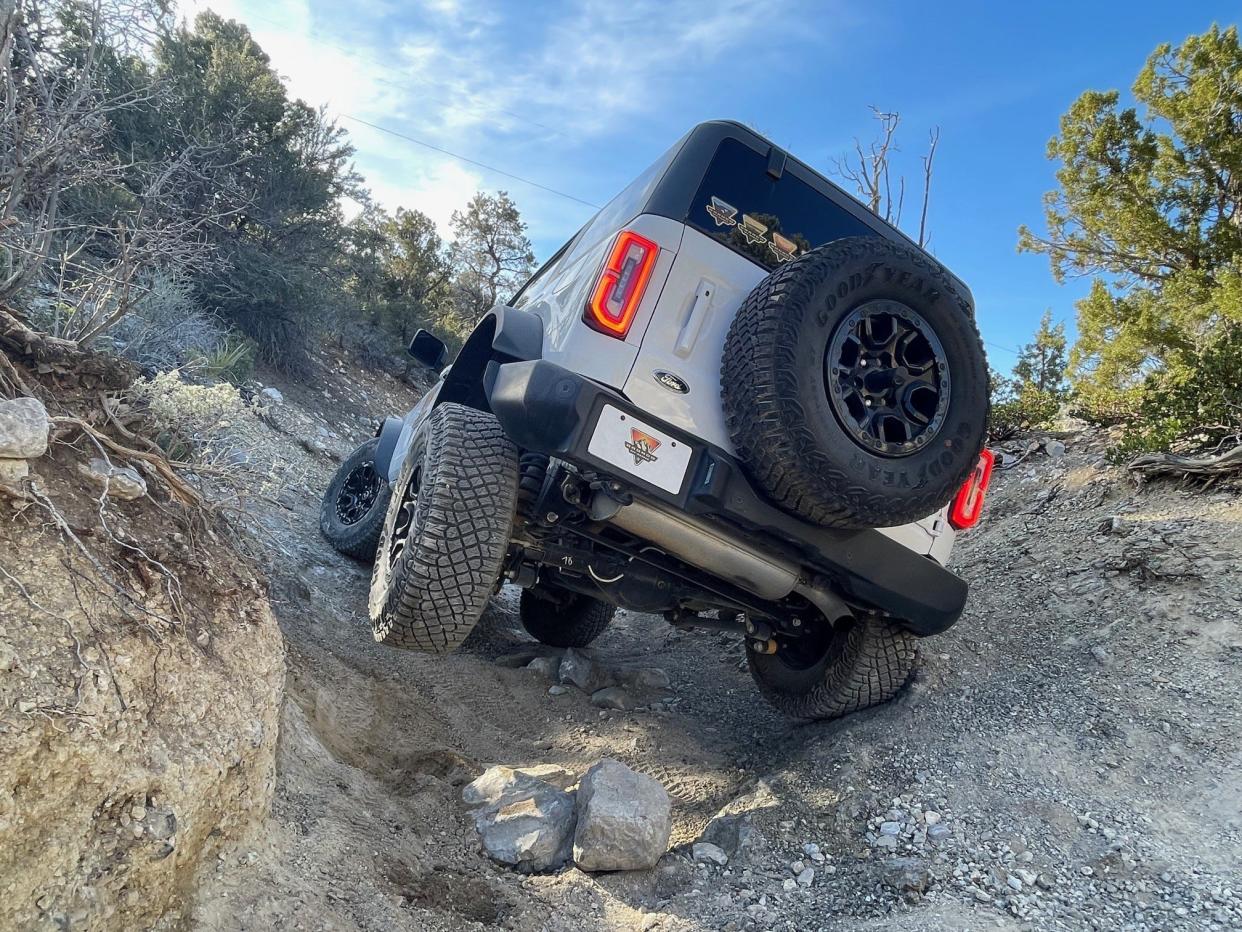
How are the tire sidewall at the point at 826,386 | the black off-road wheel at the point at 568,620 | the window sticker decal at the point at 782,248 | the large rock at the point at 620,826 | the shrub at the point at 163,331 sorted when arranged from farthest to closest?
the black off-road wheel at the point at 568,620 < the shrub at the point at 163,331 < the window sticker decal at the point at 782,248 < the large rock at the point at 620,826 < the tire sidewall at the point at 826,386

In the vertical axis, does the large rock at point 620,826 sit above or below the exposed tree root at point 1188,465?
below

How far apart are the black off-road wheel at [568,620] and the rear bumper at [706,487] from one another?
2.45m

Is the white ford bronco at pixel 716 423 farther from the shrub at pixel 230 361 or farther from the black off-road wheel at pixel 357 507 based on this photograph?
the shrub at pixel 230 361

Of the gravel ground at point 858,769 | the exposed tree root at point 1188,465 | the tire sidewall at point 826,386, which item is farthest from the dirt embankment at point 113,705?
the exposed tree root at point 1188,465

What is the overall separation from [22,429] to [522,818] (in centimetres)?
Result: 198

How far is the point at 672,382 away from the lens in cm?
261

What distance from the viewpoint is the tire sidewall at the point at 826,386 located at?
2422mm

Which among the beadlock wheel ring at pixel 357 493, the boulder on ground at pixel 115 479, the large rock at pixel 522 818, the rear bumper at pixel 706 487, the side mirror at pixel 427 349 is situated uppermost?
the side mirror at pixel 427 349

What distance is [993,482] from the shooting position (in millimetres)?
7070

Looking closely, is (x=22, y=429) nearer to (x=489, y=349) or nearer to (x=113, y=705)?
(x=113, y=705)

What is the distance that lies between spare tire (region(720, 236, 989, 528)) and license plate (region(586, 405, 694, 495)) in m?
0.22

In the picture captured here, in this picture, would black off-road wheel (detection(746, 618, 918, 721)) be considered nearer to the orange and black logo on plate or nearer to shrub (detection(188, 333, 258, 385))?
the orange and black logo on plate

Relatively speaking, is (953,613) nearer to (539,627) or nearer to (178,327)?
(539,627)

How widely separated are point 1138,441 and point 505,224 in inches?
816
